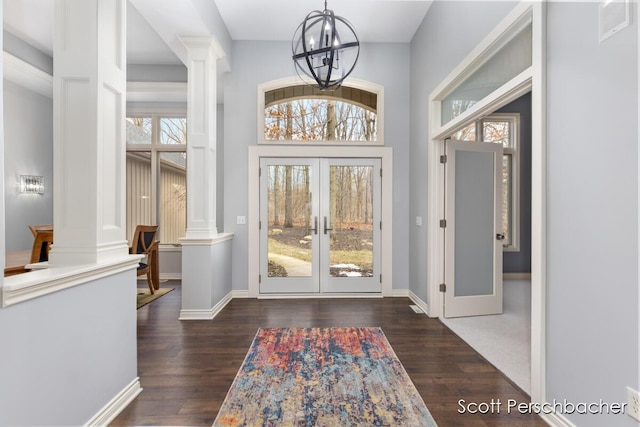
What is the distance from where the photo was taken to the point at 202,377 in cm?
236

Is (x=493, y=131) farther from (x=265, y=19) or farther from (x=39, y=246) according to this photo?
(x=39, y=246)

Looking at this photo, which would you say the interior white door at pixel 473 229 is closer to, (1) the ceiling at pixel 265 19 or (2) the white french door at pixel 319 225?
(2) the white french door at pixel 319 225

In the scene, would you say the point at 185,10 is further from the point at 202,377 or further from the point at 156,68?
the point at 202,377

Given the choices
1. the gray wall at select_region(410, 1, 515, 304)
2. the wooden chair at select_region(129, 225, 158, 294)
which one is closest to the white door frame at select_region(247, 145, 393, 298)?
the gray wall at select_region(410, 1, 515, 304)

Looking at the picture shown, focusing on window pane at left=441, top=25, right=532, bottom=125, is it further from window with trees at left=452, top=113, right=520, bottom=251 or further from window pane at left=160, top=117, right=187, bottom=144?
window pane at left=160, top=117, right=187, bottom=144

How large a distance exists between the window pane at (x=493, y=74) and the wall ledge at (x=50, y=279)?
285 cm

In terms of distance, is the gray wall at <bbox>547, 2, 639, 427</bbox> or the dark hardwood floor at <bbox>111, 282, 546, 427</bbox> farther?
the dark hardwood floor at <bbox>111, 282, 546, 427</bbox>

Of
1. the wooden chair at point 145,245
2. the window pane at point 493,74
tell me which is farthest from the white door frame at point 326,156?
the wooden chair at point 145,245

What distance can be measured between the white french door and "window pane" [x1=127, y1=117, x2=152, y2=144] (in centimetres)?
282

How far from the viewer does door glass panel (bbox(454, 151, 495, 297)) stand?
12.3ft

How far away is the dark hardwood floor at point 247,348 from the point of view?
1966mm

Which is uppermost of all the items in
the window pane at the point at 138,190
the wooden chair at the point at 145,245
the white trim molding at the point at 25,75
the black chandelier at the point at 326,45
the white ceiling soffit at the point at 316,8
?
the white ceiling soffit at the point at 316,8

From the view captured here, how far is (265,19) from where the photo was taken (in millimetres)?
4043

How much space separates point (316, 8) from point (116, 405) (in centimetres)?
417
